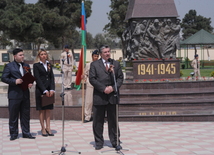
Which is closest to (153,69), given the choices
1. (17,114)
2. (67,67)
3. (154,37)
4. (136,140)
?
(154,37)

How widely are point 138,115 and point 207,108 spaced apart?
2064 mm

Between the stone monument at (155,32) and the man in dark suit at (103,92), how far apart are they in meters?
7.89

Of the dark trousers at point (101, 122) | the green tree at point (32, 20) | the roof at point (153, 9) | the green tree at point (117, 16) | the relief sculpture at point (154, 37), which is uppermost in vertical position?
the green tree at point (117, 16)

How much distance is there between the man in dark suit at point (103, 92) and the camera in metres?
6.68

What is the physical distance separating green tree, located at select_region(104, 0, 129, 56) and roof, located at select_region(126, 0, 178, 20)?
102 ft

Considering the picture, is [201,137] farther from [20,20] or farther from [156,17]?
[20,20]

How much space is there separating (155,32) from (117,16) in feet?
107

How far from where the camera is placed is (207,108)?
10.4m

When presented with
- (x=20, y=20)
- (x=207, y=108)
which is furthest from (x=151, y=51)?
(x=20, y=20)

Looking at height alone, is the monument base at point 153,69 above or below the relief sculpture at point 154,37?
below

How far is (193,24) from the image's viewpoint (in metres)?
76.4

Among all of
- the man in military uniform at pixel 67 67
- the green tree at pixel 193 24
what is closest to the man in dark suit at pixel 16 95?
the man in military uniform at pixel 67 67

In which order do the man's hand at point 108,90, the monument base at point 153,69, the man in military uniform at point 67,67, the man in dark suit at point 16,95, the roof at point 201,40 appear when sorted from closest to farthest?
the man's hand at point 108,90, the man in dark suit at point 16,95, the monument base at point 153,69, the man in military uniform at point 67,67, the roof at point 201,40

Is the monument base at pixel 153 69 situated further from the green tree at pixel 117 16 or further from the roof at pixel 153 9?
the green tree at pixel 117 16
